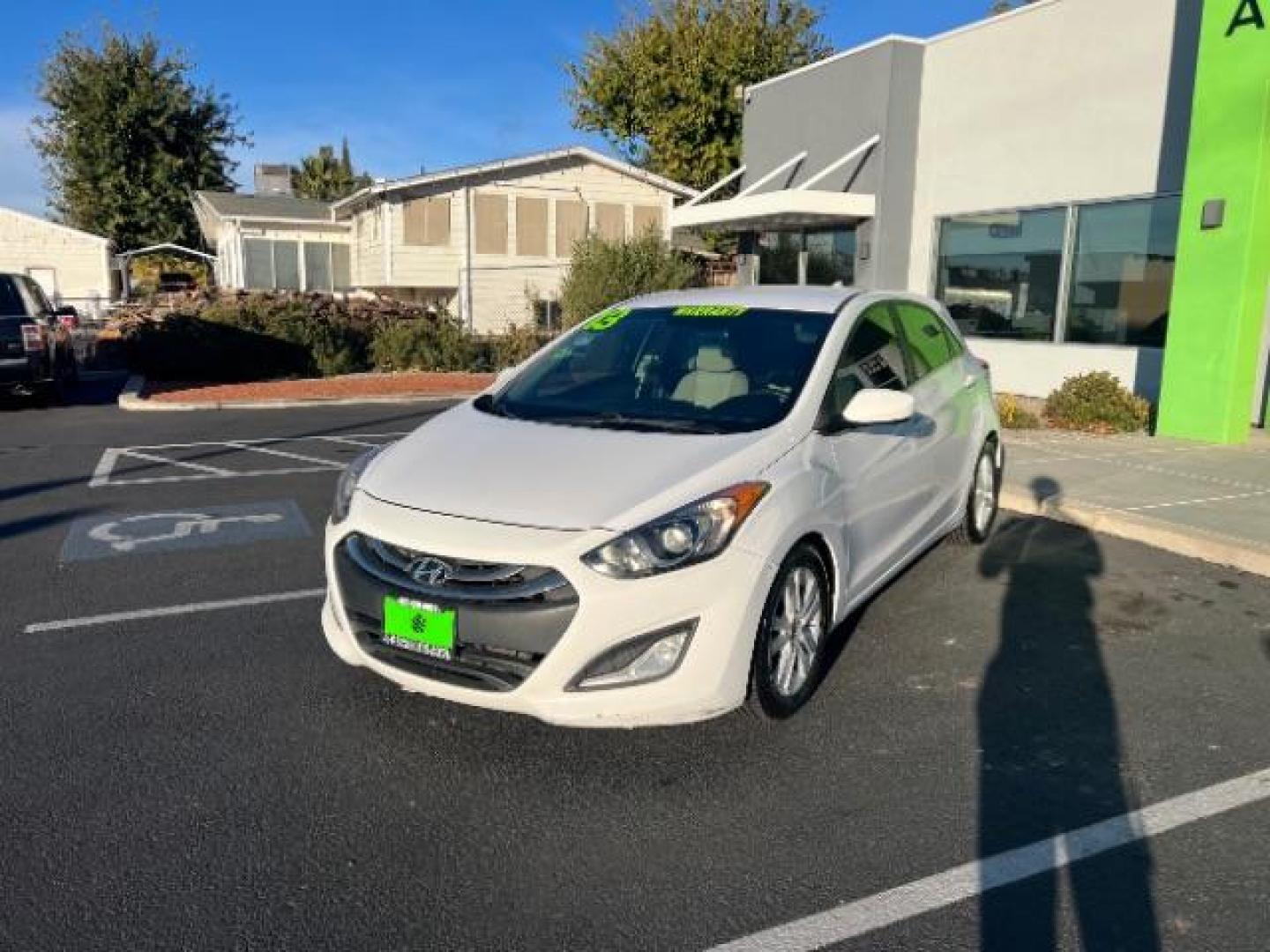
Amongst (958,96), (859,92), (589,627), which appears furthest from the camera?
(859,92)

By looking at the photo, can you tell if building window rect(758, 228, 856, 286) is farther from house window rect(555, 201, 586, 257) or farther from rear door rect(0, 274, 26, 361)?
rear door rect(0, 274, 26, 361)

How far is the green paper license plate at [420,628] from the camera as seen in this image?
322 cm

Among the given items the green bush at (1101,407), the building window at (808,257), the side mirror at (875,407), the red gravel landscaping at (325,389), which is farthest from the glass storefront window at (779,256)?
the side mirror at (875,407)

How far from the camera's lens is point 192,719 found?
378cm

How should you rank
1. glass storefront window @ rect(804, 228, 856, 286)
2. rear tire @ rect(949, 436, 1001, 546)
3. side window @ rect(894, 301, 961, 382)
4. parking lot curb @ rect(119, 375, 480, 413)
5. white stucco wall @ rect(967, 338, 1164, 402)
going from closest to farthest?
side window @ rect(894, 301, 961, 382), rear tire @ rect(949, 436, 1001, 546), white stucco wall @ rect(967, 338, 1164, 402), parking lot curb @ rect(119, 375, 480, 413), glass storefront window @ rect(804, 228, 856, 286)

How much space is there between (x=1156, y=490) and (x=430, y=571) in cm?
638

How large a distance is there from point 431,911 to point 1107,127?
12.7m

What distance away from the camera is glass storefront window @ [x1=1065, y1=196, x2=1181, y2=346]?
11.6 meters

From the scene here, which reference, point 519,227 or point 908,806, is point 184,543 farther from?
point 519,227

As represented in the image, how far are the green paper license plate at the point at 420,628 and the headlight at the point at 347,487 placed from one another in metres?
0.50

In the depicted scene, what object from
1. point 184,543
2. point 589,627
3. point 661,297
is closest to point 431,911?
point 589,627

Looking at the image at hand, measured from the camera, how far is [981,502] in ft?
20.6

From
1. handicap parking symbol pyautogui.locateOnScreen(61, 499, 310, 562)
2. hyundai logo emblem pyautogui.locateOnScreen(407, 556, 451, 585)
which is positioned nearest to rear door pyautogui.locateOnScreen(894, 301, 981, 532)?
hyundai logo emblem pyautogui.locateOnScreen(407, 556, 451, 585)

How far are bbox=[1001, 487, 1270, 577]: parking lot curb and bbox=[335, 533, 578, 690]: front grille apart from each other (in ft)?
15.6
